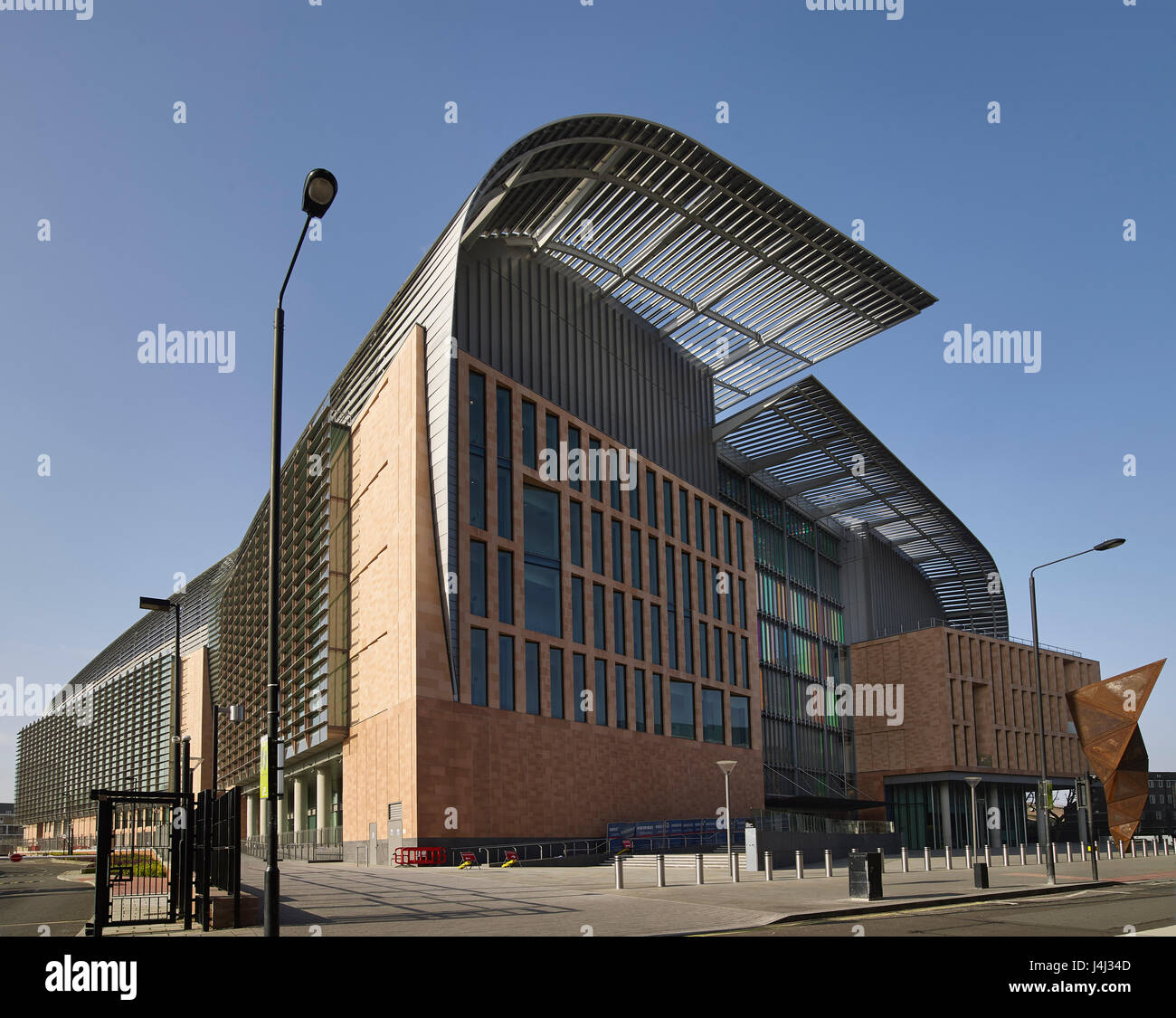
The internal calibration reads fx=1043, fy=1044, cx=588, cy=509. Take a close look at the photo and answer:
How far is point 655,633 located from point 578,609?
7.22 metres

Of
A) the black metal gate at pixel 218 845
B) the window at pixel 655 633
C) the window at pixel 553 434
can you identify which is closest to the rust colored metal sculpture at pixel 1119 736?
the window at pixel 655 633

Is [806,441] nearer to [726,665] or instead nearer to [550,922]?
[726,665]

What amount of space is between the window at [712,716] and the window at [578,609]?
12301mm

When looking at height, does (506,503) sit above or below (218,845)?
above

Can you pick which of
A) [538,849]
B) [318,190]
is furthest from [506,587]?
[318,190]

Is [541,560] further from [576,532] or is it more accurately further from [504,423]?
[504,423]

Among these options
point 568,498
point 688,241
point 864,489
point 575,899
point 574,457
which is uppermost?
point 688,241

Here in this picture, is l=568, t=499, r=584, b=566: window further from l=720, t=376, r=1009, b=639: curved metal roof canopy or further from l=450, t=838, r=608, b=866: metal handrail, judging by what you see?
l=720, t=376, r=1009, b=639: curved metal roof canopy

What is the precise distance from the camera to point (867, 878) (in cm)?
2125

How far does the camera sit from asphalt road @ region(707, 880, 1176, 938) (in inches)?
607

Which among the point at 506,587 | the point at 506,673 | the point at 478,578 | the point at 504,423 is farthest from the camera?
the point at 504,423

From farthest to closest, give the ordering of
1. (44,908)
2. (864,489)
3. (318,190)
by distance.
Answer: (864,489) < (44,908) < (318,190)

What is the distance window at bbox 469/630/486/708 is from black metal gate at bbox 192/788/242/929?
919 inches

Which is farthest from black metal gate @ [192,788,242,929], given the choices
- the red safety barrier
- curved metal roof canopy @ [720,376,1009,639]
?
curved metal roof canopy @ [720,376,1009,639]
